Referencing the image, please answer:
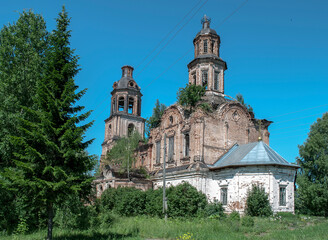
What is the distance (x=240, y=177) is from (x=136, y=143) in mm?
15673

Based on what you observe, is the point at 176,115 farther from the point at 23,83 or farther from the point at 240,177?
the point at 23,83

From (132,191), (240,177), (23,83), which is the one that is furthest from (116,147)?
(23,83)

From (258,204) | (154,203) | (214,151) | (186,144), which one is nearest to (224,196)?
(258,204)

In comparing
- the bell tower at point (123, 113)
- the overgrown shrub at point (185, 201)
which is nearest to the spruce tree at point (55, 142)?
the overgrown shrub at point (185, 201)

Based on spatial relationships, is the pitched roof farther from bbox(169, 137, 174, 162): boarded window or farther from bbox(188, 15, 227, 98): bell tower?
bbox(188, 15, 227, 98): bell tower

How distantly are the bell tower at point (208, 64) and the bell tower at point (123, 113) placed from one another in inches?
533

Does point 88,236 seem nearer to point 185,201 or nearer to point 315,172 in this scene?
point 185,201

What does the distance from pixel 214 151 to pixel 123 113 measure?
18.9 meters

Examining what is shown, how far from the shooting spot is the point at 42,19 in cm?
1788

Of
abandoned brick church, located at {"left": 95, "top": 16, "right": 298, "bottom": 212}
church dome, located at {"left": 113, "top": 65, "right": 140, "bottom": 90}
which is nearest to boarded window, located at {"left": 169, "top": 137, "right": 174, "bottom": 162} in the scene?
abandoned brick church, located at {"left": 95, "top": 16, "right": 298, "bottom": 212}

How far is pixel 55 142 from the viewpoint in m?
11.8

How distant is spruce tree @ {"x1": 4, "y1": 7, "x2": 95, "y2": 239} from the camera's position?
11.1 metres

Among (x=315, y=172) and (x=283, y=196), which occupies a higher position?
(x=315, y=172)

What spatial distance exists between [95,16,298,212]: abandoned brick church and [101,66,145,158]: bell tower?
345 inches
